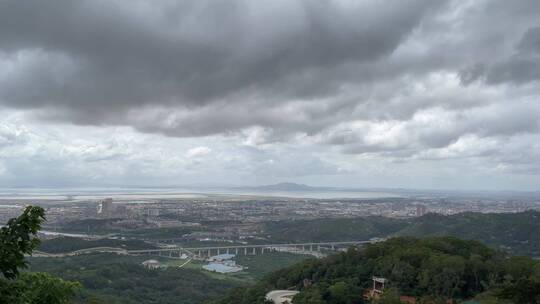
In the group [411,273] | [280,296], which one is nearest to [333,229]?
Result: [280,296]

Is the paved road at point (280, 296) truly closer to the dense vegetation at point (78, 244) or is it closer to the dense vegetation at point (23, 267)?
the dense vegetation at point (23, 267)

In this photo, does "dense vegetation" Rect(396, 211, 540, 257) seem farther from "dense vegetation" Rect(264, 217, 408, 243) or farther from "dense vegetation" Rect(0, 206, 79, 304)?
"dense vegetation" Rect(0, 206, 79, 304)

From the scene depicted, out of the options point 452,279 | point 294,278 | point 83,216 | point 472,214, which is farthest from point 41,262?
point 472,214

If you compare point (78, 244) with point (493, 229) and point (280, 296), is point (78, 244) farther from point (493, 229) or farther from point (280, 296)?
point (493, 229)

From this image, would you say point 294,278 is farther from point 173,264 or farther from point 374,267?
point 173,264

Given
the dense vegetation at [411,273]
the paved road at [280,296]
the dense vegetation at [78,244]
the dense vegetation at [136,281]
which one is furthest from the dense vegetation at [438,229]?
the paved road at [280,296]

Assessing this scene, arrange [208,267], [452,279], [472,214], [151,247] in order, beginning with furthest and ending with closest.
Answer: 1. [472,214]
2. [151,247]
3. [208,267]
4. [452,279]
